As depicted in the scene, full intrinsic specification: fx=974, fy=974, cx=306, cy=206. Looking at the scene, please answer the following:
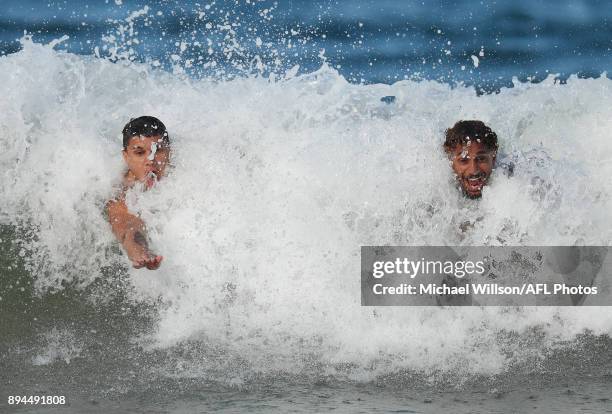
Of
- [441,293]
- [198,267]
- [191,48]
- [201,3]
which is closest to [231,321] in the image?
[198,267]

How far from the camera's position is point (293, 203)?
525 centimetres

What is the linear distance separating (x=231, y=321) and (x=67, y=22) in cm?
470

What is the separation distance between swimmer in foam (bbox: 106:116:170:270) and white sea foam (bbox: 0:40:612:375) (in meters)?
0.08

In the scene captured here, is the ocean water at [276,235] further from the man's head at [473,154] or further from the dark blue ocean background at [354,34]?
the dark blue ocean background at [354,34]

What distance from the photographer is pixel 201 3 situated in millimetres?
8625

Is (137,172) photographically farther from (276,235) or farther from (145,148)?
(276,235)

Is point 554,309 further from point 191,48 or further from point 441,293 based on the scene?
point 191,48

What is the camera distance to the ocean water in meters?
4.18

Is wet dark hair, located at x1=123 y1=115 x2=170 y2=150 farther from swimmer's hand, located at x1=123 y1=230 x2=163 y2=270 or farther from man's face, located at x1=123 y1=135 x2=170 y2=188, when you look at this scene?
swimmer's hand, located at x1=123 y1=230 x2=163 y2=270

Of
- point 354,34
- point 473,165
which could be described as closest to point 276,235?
point 473,165

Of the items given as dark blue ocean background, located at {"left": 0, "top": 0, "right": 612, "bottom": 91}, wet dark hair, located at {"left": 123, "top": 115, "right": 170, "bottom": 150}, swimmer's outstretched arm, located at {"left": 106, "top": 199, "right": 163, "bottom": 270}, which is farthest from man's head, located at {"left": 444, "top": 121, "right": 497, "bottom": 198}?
dark blue ocean background, located at {"left": 0, "top": 0, "right": 612, "bottom": 91}

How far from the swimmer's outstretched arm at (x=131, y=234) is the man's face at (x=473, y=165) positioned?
169 centimetres

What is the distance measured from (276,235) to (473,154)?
1130 millimetres

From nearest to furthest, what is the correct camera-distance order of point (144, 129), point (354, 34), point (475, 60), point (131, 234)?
point (131, 234), point (144, 129), point (475, 60), point (354, 34)
